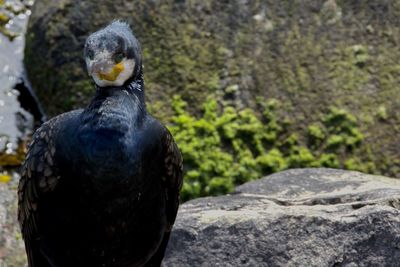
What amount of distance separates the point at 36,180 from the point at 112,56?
27.8 inches

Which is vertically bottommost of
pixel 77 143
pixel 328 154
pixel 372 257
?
pixel 328 154

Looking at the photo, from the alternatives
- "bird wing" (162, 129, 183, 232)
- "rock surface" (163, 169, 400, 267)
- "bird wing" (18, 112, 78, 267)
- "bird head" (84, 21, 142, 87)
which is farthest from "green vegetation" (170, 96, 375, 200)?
"bird head" (84, 21, 142, 87)

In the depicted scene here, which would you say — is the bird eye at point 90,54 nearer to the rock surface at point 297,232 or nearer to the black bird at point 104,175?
the black bird at point 104,175

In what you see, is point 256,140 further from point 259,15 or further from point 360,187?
point 360,187

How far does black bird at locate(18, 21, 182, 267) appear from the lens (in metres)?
4.27

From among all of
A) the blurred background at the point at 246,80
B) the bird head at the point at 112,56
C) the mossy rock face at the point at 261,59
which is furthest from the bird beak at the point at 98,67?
the mossy rock face at the point at 261,59

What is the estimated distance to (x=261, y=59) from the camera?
7148 mm

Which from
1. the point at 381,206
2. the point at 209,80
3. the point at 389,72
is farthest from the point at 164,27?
the point at 381,206

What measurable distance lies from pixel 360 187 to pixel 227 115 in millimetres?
1559

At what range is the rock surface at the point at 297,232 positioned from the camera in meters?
4.95

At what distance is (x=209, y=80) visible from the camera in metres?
7.11

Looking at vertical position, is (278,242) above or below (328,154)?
above

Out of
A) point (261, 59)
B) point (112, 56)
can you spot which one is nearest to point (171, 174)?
point (112, 56)

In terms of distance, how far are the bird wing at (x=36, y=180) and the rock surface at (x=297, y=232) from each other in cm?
77
